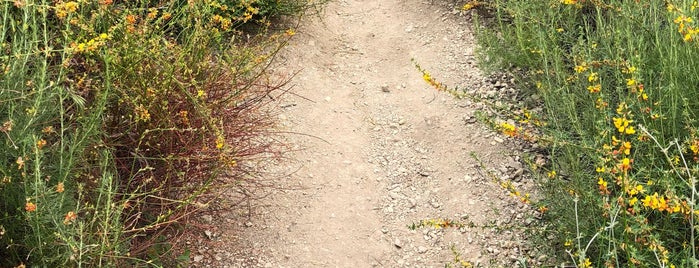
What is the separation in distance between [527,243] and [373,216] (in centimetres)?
89

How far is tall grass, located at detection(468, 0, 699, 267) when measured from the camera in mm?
2984

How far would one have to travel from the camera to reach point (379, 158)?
4.64 m

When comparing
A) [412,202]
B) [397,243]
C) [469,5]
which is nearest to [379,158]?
[412,202]

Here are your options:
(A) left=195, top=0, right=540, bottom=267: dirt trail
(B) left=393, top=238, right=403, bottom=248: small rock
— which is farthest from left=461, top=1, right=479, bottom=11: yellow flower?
(B) left=393, top=238, right=403, bottom=248: small rock

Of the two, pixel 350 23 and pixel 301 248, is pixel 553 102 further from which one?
pixel 350 23

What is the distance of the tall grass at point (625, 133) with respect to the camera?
2.98 meters

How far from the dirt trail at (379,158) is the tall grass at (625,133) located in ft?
1.41

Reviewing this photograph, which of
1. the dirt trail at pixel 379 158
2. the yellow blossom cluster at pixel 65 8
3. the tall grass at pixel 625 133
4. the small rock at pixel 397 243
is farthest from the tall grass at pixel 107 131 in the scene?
the tall grass at pixel 625 133

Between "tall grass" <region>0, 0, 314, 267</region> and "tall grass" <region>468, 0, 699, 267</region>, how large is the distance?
164 cm

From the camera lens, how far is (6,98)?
3.05m

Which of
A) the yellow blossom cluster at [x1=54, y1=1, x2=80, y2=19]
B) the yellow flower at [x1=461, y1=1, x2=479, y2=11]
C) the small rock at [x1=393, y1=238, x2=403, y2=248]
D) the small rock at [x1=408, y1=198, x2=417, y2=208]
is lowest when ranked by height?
the small rock at [x1=393, y1=238, x2=403, y2=248]

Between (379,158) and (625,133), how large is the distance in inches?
62.6

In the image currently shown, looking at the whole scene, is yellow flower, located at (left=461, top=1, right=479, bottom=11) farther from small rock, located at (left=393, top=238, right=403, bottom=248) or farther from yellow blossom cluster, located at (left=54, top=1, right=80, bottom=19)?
yellow blossom cluster, located at (left=54, top=1, right=80, bottom=19)

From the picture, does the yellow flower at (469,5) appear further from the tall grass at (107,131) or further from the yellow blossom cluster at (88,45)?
the yellow blossom cluster at (88,45)
